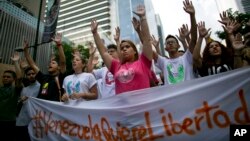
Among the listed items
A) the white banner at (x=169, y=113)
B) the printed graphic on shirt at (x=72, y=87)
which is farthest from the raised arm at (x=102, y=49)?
the printed graphic on shirt at (x=72, y=87)

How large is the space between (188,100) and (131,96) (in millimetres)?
772

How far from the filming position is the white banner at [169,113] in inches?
113

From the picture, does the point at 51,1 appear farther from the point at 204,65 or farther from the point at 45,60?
the point at 45,60

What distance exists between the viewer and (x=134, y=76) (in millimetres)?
3330

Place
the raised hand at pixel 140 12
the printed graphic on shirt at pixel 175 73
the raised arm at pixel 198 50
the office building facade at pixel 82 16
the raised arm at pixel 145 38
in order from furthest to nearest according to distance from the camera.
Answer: the office building facade at pixel 82 16
the printed graphic on shirt at pixel 175 73
the raised arm at pixel 198 50
the raised hand at pixel 140 12
the raised arm at pixel 145 38

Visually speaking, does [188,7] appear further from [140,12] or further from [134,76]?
[134,76]

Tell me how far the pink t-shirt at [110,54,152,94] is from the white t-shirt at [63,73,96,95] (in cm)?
87

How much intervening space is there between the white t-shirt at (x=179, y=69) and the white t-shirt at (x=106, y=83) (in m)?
1.07

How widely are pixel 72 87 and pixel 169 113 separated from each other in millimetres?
1870

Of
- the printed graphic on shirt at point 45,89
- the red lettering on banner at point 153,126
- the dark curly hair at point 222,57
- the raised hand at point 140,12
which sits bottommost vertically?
the red lettering on banner at point 153,126

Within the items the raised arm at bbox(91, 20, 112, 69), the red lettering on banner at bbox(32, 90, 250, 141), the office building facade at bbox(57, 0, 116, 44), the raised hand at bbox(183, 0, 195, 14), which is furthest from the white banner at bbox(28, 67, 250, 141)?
the office building facade at bbox(57, 0, 116, 44)

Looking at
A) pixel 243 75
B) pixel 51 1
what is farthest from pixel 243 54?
pixel 51 1

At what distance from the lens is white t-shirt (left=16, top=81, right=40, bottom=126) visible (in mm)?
4551

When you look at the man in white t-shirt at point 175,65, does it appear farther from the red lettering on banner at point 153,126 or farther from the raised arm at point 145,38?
the red lettering on banner at point 153,126
